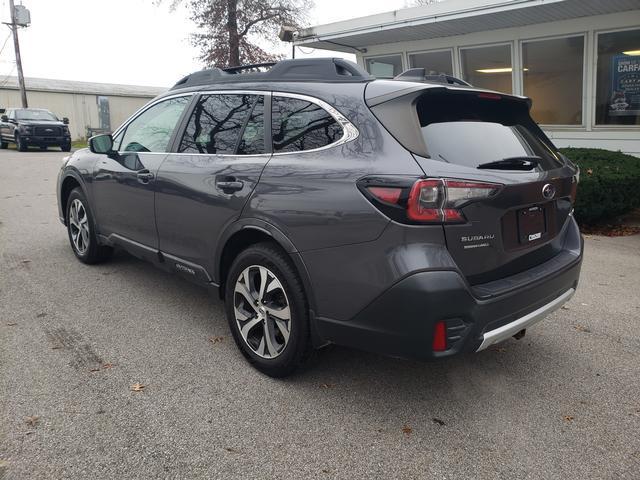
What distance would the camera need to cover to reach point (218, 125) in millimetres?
3645

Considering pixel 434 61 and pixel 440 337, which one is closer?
pixel 440 337


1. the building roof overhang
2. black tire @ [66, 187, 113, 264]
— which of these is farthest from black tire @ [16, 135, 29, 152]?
black tire @ [66, 187, 113, 264]

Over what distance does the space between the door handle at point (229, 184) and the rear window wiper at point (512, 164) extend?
1425 mm

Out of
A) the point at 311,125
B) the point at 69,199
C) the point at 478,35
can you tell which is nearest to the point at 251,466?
the point at 311,125

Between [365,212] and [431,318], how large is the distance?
1.93 ft

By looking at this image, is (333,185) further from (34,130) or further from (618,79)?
(34,130)

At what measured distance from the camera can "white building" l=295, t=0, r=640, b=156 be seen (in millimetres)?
8844

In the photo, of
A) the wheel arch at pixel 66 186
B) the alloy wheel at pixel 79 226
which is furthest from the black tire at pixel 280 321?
the wheel arch at pixel 66 186

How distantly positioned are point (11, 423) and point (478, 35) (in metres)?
10.1

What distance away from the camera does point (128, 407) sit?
2848 millimetres

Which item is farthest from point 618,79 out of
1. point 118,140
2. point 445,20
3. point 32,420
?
point 32,420

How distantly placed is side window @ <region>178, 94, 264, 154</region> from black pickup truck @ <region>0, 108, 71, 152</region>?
21.4m

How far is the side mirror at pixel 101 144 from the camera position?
4711mm

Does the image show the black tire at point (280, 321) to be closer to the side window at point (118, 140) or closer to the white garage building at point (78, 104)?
the side window at point (118, 140)
